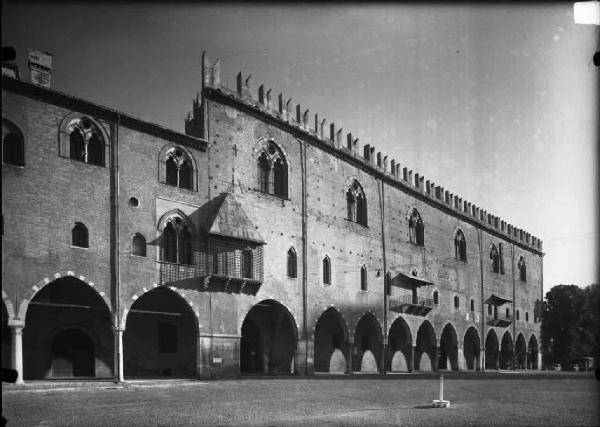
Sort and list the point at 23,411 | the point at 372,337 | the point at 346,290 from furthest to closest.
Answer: the point at 372,337 < the point at 346,290 < the point at 23,411

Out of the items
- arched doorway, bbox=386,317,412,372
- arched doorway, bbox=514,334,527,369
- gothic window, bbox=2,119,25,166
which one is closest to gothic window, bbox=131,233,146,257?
gothic window, bbox=2,119,25,166

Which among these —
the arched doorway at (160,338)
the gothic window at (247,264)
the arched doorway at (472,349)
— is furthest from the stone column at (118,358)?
the arched doorway at (472,349)

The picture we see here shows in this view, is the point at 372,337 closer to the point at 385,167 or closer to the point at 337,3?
the point at 385,167

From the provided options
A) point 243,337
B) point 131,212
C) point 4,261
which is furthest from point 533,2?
point 243,337

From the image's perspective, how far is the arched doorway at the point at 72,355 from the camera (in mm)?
20375

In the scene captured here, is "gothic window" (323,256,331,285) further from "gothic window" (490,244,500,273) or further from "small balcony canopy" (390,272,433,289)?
"gothic window" (490,244,500,273)

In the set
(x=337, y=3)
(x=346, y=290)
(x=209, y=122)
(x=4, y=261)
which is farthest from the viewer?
(x=346, y=290)

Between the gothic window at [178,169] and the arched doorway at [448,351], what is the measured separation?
2304cm

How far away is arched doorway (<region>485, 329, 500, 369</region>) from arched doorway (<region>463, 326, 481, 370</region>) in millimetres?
1796

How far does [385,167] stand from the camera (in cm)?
3438

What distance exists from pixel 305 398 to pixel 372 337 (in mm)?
18483

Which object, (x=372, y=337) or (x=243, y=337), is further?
(x=372, y=337)

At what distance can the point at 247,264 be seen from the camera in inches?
930

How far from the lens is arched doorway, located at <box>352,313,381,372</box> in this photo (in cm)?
3173
